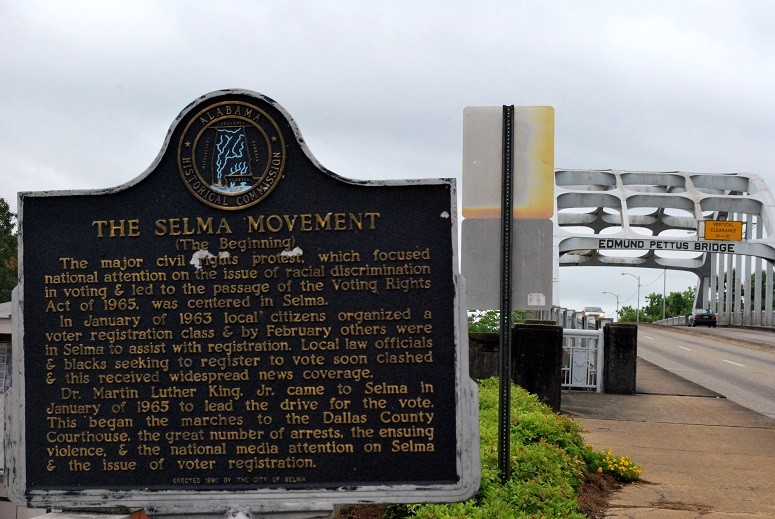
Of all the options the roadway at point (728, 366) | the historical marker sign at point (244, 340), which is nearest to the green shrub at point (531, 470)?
the historical marker sign at point (244, 340)

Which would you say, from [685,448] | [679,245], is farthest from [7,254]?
[685,448]

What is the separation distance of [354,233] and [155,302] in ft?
3.75

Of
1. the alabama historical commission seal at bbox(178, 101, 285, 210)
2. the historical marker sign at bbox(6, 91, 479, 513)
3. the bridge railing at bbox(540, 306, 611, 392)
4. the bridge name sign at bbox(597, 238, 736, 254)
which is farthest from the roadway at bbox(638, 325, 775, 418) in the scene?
the bridge name sign at bbox(597, 238, 736, 254)

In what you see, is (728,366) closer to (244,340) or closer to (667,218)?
(244,340)

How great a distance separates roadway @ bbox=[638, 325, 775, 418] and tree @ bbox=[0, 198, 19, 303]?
34343 mm

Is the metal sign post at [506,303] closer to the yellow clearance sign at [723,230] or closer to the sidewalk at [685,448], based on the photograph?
the sidewalk at [685,448]

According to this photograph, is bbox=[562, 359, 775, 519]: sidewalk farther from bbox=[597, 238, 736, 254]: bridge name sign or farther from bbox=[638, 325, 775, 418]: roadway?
bbox=[597, 238, 736, 254]: bridge name sign

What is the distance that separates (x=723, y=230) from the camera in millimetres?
65500

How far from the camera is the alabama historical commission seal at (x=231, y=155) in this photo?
5410mm

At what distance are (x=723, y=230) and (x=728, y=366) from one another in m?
41.7

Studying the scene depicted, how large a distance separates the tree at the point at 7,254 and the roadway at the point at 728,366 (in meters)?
34.3

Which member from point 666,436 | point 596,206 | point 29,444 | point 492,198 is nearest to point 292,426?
point 29,444

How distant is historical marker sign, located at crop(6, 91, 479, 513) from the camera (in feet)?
17.2

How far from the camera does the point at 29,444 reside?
543 cm
